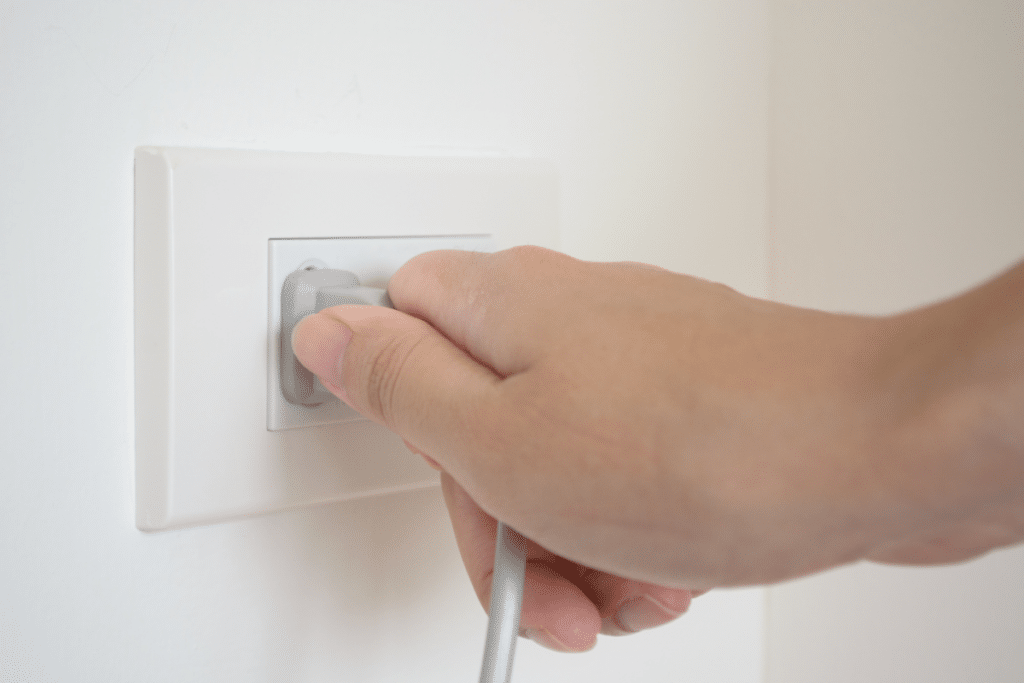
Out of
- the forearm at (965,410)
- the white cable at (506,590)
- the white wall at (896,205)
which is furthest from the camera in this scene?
the white wall at (896,205)

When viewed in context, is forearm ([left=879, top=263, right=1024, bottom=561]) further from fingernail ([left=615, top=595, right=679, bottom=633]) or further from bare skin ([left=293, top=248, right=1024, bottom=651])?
fingernail ([left=615, top=595, right=679, bottom=633])

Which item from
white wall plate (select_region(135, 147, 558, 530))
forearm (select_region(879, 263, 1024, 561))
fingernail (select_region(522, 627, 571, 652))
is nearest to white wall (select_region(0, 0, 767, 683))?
white wall plate (select_region(135, 147, 558, 530))

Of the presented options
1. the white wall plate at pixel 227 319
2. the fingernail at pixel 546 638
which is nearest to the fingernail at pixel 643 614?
the fingernail at pixel 546 638

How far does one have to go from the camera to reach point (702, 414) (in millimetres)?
204

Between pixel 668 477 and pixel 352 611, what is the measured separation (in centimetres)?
24

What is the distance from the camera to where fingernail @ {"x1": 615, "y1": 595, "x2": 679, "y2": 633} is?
31 centimetres

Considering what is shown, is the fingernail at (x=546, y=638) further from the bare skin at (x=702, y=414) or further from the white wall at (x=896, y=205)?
the white wall at (x=896, y=205)

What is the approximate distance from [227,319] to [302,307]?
3cm

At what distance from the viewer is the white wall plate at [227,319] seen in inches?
12.3

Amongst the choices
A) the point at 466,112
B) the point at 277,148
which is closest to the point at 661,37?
the point at 466,112

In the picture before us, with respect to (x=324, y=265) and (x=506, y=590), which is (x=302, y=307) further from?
(x=506, y=590)

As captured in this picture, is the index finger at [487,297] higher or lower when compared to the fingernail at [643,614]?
higher

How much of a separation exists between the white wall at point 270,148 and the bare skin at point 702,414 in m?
0.11

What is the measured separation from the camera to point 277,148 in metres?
0.35
